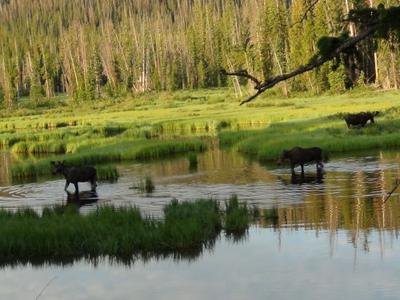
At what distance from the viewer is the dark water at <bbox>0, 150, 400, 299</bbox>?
13.6 metres

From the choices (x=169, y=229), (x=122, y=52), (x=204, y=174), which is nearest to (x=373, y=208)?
(x=169, y=229)

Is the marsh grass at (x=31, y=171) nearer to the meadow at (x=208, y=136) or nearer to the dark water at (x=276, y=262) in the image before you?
the meadow at (x=208, y=136)

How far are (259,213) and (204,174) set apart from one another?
31.0 ft

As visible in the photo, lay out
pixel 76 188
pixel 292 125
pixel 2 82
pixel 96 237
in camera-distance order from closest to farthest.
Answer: pixel 96 237
pixel 76 188
pixel 292 125
pixel 2 82

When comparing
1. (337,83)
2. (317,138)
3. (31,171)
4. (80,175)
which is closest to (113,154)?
(31,171)

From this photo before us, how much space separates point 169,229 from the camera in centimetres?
1698

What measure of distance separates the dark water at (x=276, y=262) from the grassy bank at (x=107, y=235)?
0.43m

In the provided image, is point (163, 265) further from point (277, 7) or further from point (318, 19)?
point (277, 7)

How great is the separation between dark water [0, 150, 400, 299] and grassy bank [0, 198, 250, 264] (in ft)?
1.42

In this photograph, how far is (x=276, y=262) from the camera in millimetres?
15266

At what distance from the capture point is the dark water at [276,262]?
44.6 feet

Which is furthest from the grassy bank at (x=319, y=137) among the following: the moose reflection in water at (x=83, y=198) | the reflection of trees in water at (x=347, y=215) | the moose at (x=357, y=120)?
the reflection of trees in water at (x=347, y=215)

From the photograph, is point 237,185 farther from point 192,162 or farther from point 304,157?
point 192,162

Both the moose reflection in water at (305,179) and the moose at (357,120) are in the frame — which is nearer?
the moose reflection in water at (305,179)
